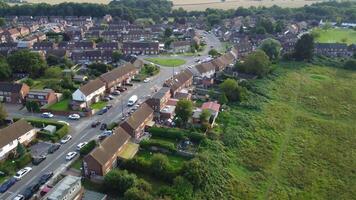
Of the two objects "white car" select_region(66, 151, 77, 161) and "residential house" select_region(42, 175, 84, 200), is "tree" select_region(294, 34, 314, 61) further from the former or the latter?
"residential house" select_region(42, 175, 84, 200)

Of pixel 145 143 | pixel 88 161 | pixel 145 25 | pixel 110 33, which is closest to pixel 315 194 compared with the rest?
pixel 145 143

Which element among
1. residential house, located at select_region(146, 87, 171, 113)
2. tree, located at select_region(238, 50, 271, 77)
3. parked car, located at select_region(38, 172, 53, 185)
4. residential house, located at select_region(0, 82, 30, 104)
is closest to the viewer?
parked car, located at select_region(38, 172, 53, 185)

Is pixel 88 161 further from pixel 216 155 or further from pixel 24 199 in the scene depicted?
pixel 216 155

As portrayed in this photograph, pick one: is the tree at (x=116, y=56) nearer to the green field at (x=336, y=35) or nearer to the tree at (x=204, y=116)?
the tree at (x=204, y=116)

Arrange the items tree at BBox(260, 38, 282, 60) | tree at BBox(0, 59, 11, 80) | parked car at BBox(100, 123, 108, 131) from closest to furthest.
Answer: parked car at BBox(100, 123, 108, 131) → tree at BBox(0, 59, 11, 80) → tree at BBox(260, 38, 282, 60)

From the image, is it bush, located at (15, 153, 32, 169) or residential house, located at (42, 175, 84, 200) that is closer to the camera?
residential house, located at (42, 175, 84, 200)

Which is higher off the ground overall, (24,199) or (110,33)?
(110,33)

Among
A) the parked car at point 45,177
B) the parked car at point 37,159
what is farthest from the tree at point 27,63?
the parked car at point 45,177

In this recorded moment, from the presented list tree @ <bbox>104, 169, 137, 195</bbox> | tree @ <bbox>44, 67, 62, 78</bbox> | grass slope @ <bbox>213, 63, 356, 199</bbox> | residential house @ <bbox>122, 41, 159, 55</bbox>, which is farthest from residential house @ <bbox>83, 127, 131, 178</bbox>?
residential house @ <bbox>122, 41, 159, 55</bbox>
